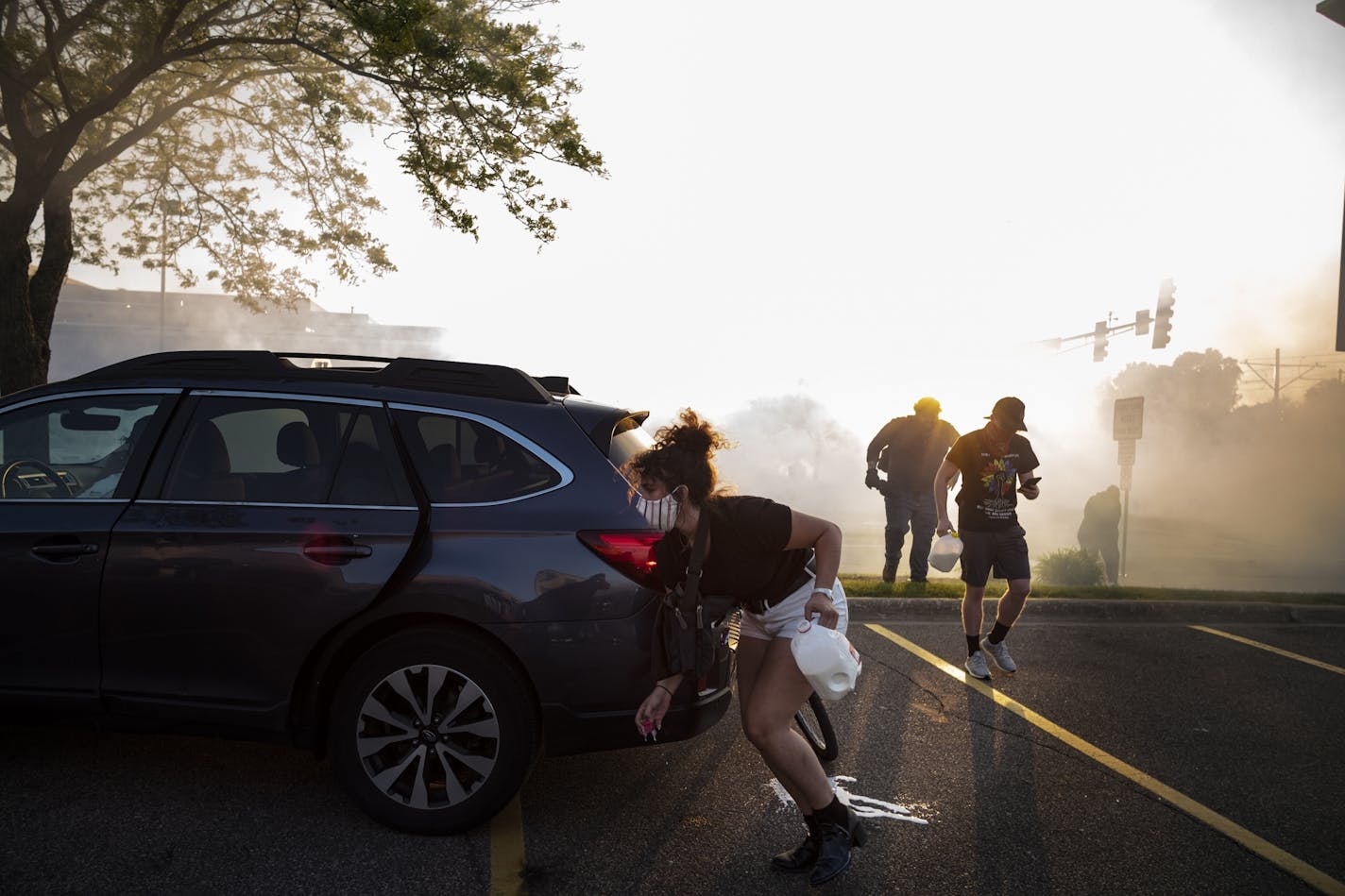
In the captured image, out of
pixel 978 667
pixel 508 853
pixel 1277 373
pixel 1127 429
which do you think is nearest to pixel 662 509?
pixel 508 853

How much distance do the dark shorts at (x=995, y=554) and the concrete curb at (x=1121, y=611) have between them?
84.4 inches

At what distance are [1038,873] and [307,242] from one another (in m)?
14.2

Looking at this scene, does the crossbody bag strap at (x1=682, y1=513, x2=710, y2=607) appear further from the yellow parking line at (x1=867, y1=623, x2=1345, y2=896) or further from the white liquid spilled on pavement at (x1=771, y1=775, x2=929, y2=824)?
the yellow parking line at (x1=867, y1=623, x2=1345, y2=896)

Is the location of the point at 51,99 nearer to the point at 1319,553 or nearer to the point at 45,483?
the point at 45,483

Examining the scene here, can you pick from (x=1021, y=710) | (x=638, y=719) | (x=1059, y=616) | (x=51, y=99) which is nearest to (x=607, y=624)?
(x=638, y=719)

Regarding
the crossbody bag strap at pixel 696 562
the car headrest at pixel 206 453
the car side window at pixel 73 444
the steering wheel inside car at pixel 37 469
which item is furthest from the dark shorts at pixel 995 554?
the steering wheel inside car at pixel 37 469

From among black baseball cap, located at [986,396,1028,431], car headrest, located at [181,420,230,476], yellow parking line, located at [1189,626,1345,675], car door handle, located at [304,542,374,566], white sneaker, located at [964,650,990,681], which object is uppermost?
black baseball cap, located at [986,396,1028,431]

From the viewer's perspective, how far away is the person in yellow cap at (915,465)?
30.6ft

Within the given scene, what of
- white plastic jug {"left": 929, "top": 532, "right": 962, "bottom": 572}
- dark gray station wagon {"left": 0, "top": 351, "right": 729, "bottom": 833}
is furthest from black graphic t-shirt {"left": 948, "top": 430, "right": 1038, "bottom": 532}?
dark gray station wagon {"left": 0, "top": 351, "right": 729, "bottom": 833}

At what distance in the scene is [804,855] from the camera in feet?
10.5

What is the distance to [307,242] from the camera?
1473 centimetres

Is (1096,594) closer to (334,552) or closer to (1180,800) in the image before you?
(1180,800)

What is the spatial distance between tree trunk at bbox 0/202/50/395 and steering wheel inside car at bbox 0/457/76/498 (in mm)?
7669

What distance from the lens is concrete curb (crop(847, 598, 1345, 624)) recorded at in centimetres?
838
